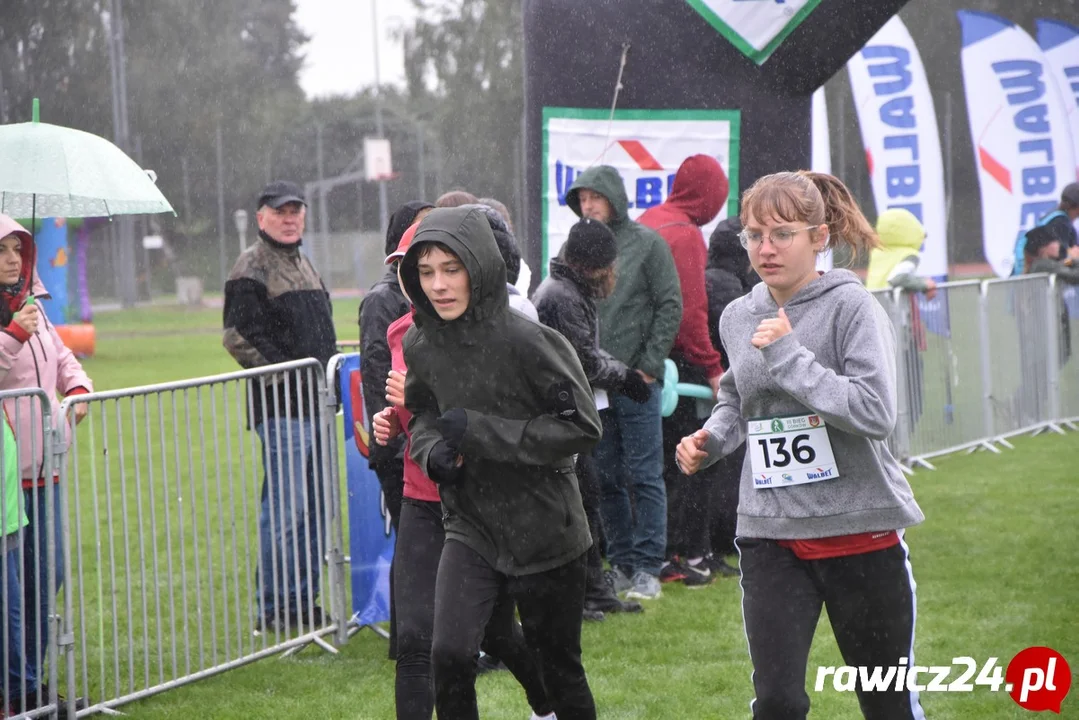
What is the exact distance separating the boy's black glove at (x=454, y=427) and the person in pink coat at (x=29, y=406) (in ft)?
5.98

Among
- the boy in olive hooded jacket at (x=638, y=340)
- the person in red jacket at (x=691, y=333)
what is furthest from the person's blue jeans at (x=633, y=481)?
the person in red jacket at (x=691, y=333)

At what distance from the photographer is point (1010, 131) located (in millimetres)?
17266

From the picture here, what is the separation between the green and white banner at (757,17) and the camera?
759 cm

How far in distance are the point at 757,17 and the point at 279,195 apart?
9.44ft

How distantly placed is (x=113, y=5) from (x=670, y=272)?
128 ft

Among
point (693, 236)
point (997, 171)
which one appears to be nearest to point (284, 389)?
point (693, 236)

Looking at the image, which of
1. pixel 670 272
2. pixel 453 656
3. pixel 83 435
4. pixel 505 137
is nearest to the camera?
pixel 453 656

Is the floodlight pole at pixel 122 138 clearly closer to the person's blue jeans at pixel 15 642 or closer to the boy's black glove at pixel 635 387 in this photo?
the boy's black glove at pixel 635 387

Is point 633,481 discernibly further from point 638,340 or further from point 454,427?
point 454,427

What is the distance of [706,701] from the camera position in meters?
5.20

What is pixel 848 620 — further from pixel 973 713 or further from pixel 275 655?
pixel 275 655

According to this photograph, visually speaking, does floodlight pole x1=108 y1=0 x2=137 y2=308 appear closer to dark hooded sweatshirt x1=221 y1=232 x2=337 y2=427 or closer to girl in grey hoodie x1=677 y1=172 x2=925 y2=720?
dark hooded sweatshirt x1=221 y1=232 x2=337 y2=427

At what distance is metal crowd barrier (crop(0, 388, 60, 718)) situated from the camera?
4.80m

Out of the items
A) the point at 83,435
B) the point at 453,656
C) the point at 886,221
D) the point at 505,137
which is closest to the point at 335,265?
the point at 505,137
